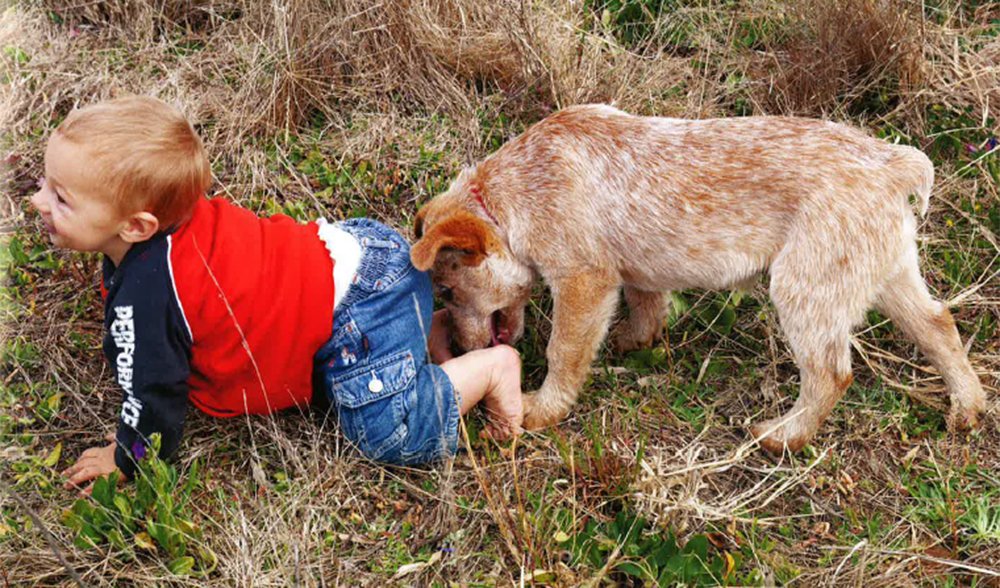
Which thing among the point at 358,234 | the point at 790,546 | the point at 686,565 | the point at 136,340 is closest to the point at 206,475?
the point at 136,340

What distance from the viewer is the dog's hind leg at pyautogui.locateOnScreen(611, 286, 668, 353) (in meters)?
4.90

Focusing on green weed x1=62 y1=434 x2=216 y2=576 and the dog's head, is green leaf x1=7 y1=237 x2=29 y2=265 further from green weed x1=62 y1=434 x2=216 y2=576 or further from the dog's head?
the dog's head

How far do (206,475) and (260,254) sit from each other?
3.29 ft

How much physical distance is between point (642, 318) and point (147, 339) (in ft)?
8.01

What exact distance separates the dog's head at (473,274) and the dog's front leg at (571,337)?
0.81ft

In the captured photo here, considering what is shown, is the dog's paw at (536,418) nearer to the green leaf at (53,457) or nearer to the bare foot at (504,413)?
the bare foot at (504,413)

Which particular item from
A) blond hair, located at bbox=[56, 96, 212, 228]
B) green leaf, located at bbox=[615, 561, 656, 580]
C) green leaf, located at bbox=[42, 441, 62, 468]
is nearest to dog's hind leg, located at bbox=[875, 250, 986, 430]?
green leaf, located at bbox=[615, 561, 656, 580]

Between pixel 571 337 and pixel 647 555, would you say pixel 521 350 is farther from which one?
pixel 647 555

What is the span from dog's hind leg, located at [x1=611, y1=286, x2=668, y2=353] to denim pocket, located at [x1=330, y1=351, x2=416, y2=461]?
1410 mm

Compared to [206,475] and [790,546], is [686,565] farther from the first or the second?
[206,475]

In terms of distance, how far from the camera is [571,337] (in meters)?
4.43

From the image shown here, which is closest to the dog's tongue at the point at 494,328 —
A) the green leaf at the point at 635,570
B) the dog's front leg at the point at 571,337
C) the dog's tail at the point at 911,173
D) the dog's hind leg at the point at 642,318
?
the dog's front leg at the point at 571,337

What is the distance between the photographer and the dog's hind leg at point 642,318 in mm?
4902

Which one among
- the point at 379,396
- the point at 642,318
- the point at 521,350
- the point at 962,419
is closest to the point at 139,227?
the point at 379,396
